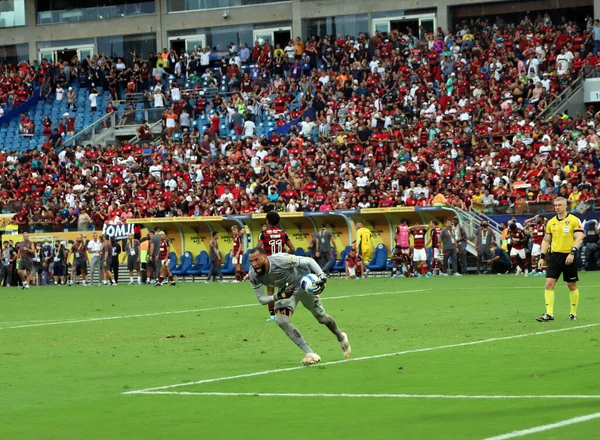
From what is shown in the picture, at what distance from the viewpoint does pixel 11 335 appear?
19.8 metres

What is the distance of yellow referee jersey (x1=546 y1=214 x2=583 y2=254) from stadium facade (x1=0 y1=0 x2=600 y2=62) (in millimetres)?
31445

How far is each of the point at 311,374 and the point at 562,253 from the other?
7174 mm

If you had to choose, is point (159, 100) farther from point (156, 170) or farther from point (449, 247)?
point (449, 247)

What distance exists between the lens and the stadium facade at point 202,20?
52094mm

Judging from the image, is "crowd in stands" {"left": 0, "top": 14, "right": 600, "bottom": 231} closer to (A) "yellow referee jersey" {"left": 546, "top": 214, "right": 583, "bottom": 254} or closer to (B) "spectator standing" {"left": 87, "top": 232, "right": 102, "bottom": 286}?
(B) "spectator standing" {"left": 87, "top": 232, "right": 102, "bottom": 286}

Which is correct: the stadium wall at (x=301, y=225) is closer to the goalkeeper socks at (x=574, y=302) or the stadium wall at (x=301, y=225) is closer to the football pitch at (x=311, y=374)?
the football pitch at (x=311, y=374)

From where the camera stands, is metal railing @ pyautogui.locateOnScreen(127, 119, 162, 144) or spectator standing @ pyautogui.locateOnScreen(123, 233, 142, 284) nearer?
spectator standing @ pyautogui.locateOnScreen(123, 233, 142, 284)

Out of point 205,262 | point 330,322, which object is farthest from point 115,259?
point 330,322

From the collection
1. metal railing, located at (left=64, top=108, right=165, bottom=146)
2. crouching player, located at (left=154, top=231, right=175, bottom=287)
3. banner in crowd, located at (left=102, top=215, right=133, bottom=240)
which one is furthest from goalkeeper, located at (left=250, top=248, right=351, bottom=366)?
metal railing, located at (left=64, top=108, right=165, bottom=146)

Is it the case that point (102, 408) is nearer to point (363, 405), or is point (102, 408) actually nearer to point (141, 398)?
point (141, 398)

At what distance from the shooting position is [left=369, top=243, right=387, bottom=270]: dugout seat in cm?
3925

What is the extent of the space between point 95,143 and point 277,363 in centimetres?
4363

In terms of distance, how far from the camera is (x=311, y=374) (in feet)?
41.8

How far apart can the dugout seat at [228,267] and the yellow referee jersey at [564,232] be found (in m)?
24.0
